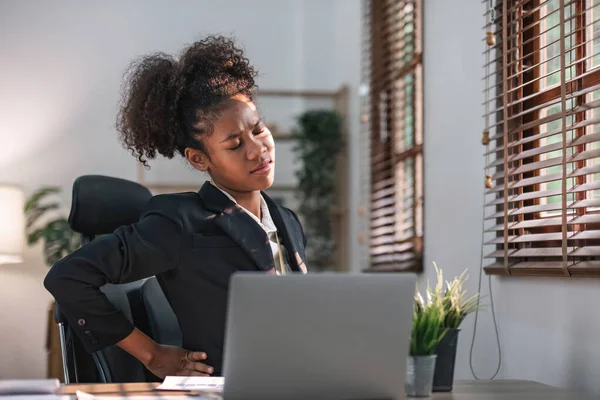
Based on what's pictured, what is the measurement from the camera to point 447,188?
2961 mm

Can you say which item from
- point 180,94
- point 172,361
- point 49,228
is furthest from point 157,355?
point 49,228

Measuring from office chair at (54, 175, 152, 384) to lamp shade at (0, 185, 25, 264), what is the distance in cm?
256

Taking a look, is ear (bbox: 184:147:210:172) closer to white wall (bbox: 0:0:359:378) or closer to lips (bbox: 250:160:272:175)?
lips (bbox: 250:160:272:175)

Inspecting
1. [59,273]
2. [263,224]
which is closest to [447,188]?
[263,224]

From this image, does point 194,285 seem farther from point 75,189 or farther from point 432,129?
point 432,129

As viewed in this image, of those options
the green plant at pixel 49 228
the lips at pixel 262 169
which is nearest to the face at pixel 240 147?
the lips at pixel 262 169

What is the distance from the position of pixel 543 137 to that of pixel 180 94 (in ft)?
2.90

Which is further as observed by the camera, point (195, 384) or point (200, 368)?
point (200, 368)

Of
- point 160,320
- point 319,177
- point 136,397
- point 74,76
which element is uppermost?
point 74,76

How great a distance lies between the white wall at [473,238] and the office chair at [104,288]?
3.19 feet

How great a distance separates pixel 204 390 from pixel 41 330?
3.79m

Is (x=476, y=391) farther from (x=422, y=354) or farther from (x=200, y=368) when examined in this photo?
(x=200, y=368)

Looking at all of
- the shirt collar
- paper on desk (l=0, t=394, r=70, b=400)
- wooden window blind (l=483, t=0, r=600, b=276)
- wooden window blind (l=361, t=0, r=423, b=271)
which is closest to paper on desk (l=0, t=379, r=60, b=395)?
paper on desk (l=0, t=394, r=70, b=400)

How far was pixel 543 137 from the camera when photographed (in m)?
2.07
